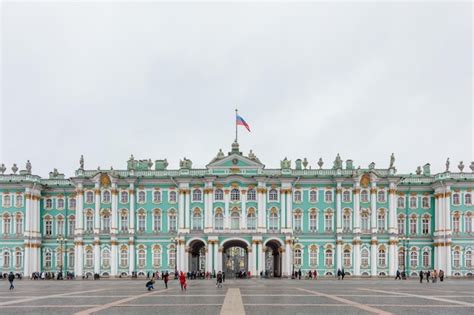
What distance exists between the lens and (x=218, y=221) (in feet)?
275

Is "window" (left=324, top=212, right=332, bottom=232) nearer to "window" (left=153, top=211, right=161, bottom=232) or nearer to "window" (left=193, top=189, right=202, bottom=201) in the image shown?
"window" (left=193, top=189, right=202, bottom=201)

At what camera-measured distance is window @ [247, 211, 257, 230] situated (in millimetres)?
83500

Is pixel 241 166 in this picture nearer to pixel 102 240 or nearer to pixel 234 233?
pixel 234 233

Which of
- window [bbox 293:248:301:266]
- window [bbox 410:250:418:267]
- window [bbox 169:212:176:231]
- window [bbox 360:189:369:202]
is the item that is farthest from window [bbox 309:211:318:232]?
window [bbox 169:212:176:231]

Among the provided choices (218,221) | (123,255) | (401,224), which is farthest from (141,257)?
(401,224)

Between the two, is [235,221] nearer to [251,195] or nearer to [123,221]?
[251,195]

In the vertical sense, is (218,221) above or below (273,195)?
below

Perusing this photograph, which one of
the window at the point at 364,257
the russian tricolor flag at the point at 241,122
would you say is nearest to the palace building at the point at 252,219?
the window at the point at 364,257

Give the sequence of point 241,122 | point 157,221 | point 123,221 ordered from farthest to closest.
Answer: point 157,221 → point 123,221 → point 241,122

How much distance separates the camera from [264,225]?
82.8m

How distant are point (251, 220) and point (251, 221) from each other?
0.44ft

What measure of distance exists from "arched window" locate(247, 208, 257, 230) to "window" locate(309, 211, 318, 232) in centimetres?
745

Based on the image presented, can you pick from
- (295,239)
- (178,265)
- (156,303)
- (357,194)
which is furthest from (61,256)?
(156,303)

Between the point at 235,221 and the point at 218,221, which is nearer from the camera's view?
the point at 235,221
